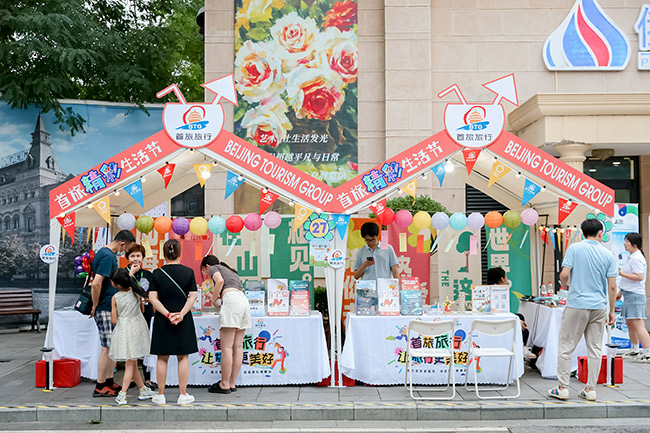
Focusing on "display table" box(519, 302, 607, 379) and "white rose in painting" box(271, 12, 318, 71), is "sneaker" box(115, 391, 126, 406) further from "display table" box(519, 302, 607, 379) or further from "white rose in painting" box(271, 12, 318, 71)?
"white rose in painting" box(271, 12, 318, 71)

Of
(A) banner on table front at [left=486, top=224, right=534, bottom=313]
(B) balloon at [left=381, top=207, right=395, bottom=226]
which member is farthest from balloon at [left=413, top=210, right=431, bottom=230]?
(A) banner on table front at [left=486, top=224, right=534, bottom=313]

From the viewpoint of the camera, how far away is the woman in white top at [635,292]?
26.7ft

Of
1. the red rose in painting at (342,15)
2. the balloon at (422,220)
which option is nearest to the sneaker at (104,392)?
the balloon at (422,220)

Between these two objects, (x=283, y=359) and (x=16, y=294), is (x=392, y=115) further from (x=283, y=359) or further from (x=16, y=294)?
(x=16, y=294)

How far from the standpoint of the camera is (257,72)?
11.6m

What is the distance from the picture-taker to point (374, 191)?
6758 millimetres

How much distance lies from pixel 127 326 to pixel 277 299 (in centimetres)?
164

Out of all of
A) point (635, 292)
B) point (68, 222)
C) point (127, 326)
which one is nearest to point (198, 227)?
point (68, 222)

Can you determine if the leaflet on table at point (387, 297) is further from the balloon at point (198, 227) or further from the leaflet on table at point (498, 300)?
the balloon at point (198, 227)

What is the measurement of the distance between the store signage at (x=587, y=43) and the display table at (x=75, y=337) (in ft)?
29.3

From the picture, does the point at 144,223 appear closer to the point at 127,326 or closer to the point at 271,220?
the point at 271,220

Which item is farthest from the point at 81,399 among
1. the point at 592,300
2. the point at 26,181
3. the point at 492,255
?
the point at 26,181

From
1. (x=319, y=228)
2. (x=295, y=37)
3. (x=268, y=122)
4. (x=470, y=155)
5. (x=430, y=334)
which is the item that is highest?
(x=295, y=37)

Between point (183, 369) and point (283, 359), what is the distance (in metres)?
1.18
